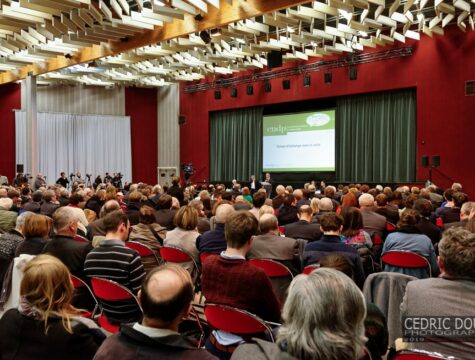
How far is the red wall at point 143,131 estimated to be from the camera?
24062 millimetres

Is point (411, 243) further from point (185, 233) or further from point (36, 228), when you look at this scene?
point (36, 228)

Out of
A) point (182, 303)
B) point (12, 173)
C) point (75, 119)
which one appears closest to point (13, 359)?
point (182, 303)

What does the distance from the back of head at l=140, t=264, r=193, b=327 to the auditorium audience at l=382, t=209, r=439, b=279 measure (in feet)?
10.3

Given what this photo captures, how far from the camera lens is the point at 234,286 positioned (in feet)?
10.1

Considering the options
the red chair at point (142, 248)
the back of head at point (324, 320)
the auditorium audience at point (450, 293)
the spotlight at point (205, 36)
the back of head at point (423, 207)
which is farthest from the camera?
the spotlight at point (205, 36)

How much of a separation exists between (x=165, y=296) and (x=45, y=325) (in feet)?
2.20

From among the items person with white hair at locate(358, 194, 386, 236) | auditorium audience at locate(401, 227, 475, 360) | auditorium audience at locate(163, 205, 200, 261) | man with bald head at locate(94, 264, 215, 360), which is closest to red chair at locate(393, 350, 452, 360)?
auditorium audience at locate(401, 227, 475, 360)

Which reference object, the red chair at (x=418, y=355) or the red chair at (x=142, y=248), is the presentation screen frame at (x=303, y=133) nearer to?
the red chair at (x=142, y=248)

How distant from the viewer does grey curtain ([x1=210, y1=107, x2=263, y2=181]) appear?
2086 cm

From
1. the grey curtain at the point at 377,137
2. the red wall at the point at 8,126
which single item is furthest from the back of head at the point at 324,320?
the red wall at the point at 8,126

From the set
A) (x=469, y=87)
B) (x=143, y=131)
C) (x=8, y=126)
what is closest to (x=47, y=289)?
(x=469, y=87)

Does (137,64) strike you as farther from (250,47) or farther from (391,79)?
(391,79)

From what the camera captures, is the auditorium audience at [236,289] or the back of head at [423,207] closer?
the auditorium audience at [236,289]

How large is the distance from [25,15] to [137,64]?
7.02m
